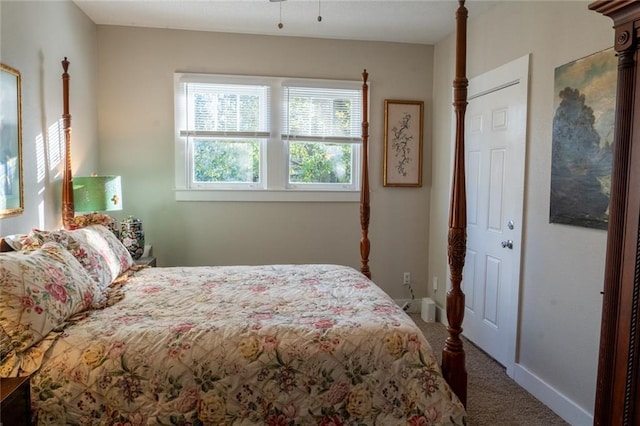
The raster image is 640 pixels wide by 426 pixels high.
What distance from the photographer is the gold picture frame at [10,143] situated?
87.2 inches

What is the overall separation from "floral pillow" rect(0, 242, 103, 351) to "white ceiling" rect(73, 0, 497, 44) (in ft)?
7.28

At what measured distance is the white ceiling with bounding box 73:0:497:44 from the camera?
3.19 m

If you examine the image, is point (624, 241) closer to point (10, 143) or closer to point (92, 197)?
point (10, 143)

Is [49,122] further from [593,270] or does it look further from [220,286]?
[593,270]

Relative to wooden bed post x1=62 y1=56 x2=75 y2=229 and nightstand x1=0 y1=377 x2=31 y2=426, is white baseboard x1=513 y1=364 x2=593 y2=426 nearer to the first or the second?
nightstand x1=0 y1=377 x2=31 y2=426

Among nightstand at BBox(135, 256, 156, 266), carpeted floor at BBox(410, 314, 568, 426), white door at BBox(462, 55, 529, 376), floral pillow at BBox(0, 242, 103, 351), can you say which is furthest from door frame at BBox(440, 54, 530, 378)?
nightstand at BBox(135, 256, 156, 266)

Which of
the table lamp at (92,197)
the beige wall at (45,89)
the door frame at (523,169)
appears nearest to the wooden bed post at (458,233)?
the door frame at (523,169)

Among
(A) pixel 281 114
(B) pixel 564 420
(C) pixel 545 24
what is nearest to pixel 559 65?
(C) pixel 545 24

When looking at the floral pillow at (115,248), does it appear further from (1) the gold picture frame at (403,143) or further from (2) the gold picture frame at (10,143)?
(1) the gold picture frame at (403,143)

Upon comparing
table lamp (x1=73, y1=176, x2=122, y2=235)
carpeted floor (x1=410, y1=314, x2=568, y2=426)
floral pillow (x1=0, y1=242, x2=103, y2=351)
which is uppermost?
table lamp (x1=73, y1=176, x2=122, y2=235)

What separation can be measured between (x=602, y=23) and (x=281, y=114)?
251 cm

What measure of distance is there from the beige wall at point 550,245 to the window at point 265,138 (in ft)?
4.78

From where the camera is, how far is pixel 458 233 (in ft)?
5.80

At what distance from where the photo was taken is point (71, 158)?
3.09 metres
